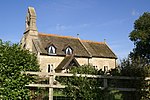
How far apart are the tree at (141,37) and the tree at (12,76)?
41669 mm

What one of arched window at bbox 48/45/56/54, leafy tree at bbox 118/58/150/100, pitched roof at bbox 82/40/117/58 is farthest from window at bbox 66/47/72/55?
leafy tree at bbox 118/58/150/100

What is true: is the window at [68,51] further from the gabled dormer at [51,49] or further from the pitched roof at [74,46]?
the gabled dormer at [51,49]

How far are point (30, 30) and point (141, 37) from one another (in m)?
21.1

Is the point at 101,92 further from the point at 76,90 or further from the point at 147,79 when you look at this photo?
the point at 147,79

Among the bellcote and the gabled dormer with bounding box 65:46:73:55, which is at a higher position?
the bellcote

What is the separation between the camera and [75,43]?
149 feet

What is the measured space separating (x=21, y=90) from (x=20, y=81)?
342 millimetres

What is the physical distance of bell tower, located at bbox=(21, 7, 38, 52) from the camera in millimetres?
42156

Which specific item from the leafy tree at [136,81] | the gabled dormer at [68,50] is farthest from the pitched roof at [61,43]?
the leafy tree at [136,81]

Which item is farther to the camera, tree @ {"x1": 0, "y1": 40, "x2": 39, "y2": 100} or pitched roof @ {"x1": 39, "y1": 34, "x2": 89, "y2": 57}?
pitched roof @ {"x1": 39, "y1": 34, "x2": 89, "y2": 57}

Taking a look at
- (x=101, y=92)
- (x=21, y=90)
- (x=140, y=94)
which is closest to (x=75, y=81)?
(x=101, y=92)

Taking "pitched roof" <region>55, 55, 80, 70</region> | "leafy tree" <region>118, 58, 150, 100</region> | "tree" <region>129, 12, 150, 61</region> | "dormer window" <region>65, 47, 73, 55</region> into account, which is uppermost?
"tree" <region>129, 12, 150, 61</region>

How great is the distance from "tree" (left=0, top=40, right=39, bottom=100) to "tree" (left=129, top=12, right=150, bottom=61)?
1641 inches

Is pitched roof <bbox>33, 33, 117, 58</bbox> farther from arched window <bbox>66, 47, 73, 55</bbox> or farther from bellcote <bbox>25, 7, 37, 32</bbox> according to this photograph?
bellcote <bbox>25, 7, 37, 32</bbox>
